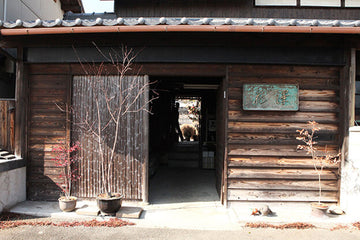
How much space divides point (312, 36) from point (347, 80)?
1.26m

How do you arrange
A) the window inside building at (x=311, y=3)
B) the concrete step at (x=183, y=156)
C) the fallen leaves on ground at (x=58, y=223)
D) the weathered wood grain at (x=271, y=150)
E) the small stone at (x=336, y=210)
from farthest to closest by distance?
the concrete step at (x=183, y=156)
the window inside building at (x=311, y=3)
the weathered wood grain at (x=271, y=150)
the small stone at (x=336, y=210)
the fallen leaves on ground at (x=58, y=223)

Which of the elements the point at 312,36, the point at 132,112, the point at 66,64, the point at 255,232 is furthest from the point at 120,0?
the point at 255,232

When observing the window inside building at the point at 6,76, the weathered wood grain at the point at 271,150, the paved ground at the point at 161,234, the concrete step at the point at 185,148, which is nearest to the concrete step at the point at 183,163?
the concrete step at the point at 185,148

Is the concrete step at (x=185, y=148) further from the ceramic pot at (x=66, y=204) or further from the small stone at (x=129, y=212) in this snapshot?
the ceramic pot at (x=66, y=204)

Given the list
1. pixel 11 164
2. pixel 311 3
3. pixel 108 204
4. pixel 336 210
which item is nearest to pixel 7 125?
pixel 11 164

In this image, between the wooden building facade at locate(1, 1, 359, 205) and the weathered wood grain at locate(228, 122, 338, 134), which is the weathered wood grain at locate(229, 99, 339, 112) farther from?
the weathered wood grain at locate(228, 122, 338, 134)

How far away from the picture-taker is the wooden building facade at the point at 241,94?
5445mm

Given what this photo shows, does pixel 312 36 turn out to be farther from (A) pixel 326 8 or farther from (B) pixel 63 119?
(B) pixel 63 119

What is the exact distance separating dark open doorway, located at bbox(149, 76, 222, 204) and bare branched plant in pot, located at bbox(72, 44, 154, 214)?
4.58 feet

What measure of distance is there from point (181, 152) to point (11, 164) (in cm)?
627

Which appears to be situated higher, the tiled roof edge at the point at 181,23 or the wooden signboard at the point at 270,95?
the tiled roof edge at the point at 181,23

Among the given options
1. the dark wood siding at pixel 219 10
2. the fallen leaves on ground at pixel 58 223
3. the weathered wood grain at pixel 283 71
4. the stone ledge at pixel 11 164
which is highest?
the dark wood siding at pixel 219 10

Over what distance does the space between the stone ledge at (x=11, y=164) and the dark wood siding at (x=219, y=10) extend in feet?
16.3

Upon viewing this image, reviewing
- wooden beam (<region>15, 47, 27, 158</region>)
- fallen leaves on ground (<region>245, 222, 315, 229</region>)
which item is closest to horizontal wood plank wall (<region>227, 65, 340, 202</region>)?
fallen leaves on ground (<region>245, 222, 315, 229</region>)
